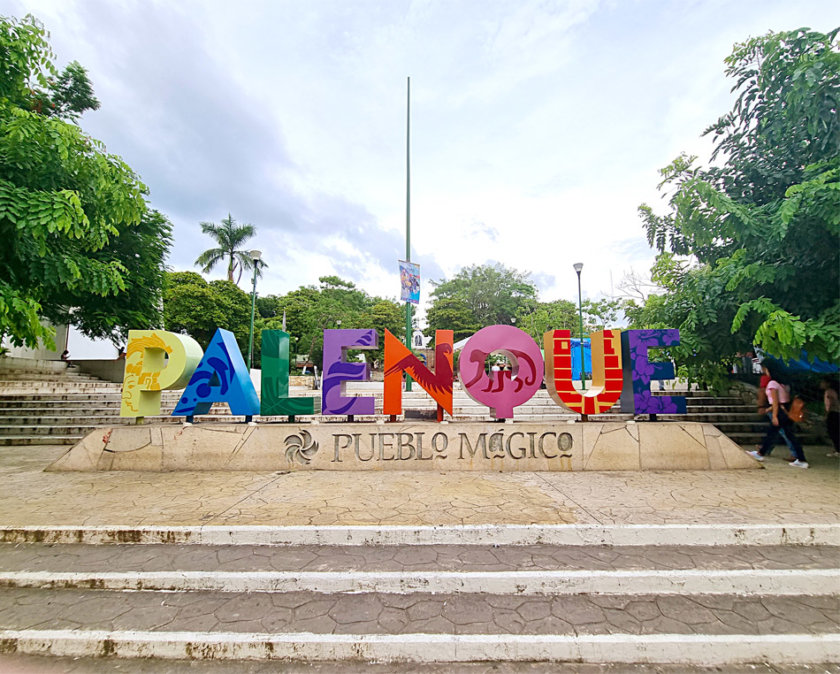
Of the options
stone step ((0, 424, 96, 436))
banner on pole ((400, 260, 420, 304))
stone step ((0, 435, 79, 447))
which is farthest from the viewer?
banner on pole ((400, 260, 420, 304))

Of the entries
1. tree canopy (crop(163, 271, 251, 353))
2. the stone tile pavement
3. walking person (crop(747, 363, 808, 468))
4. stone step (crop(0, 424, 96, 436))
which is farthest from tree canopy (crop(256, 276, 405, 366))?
the stone tile pavement

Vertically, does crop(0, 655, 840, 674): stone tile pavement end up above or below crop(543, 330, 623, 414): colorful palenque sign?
below

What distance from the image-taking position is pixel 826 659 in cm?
228

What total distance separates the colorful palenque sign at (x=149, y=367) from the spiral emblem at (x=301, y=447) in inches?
84.9

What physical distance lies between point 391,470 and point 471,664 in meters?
3.99

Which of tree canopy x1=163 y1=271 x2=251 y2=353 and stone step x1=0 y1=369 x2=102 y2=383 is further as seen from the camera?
tree canopy x1=163 y1=271 x2=251 y2=353

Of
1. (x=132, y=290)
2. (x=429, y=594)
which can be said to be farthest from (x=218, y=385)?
(x=132, y=290)

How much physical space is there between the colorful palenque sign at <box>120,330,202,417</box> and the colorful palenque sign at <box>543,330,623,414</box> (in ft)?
20.0

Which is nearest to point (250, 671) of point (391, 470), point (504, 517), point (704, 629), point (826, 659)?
point (504, 517)

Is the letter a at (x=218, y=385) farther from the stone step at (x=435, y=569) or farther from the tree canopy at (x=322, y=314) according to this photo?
the tree canopy at (x=322, y=314)

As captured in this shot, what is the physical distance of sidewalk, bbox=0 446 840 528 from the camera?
13.0 ft

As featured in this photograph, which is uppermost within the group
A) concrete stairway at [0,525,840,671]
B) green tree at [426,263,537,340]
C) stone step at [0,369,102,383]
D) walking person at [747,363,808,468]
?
green tree at [426,263,537,340]

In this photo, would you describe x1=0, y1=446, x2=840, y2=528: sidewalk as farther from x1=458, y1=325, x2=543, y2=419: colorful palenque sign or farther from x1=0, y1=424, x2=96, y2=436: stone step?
x1=0, y1=424, x2=96, y2=436: stone step

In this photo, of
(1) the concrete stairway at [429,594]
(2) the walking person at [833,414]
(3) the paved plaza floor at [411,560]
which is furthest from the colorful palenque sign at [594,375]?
(2) the walking person at [833,414]
